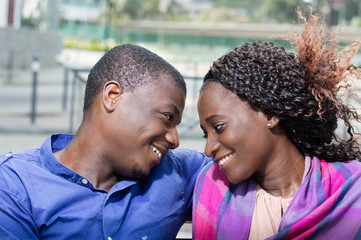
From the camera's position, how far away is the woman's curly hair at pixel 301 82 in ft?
7.17

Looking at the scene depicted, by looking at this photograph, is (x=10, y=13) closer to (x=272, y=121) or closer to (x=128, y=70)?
(x=128, y=70)

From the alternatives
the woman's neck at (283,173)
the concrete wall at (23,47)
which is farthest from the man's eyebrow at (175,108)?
the concrete wall at (23,47)

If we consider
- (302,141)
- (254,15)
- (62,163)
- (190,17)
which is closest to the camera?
(62,163)

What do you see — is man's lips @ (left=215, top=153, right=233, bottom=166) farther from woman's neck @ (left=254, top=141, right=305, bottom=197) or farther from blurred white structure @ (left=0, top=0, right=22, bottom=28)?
blurred white structure @ (left=0, top=0, right=22, bottom=28)

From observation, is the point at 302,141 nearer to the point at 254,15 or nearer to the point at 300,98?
the point at 300,98

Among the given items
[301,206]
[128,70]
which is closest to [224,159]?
[301,206]

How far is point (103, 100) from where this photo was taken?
2.19 meters

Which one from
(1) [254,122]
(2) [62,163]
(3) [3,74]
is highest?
(1) [254,122]

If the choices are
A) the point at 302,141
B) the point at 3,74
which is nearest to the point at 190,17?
the point at 3,74

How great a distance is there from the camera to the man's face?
2.11 meters

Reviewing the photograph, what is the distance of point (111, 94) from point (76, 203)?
1.70 feet

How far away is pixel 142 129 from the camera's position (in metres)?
2.11

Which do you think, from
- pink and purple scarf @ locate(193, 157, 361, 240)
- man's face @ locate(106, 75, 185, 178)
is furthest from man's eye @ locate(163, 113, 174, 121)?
pink and purple scarf @ locate(193, 157, 361, 240)

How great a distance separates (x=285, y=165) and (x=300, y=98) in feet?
1.10
